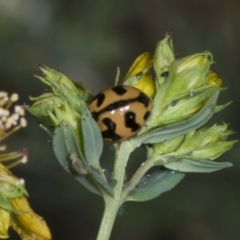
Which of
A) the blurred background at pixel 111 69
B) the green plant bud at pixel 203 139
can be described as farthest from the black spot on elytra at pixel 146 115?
the blurred background at pixel 111 69

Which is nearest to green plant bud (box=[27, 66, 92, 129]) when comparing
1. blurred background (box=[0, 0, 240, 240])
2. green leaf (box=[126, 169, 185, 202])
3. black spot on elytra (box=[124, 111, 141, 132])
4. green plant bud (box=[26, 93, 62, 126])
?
green plant bud (box=[26, 93, 62, 126])

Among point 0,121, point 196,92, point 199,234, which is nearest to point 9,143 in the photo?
point 199,234

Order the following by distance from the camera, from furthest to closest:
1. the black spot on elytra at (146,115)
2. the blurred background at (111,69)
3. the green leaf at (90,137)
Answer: the blurred background at (111,69) < the black spot on elytra at (146,115) < the green leaf at (90,137)

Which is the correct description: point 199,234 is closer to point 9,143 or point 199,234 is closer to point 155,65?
point 9,143

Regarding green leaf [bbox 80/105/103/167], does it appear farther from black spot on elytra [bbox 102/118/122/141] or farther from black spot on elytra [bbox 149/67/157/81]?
black spot on elytra [bbox 149/67/157/81]

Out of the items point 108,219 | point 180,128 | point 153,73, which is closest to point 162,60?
point 153,73

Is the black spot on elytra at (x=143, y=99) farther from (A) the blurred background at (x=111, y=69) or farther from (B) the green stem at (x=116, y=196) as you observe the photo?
(A) the blurred background at (x=111, y=69)

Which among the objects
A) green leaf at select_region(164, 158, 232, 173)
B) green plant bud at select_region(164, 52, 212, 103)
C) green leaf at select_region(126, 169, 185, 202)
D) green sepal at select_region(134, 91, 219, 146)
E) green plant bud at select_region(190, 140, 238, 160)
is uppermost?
green plant bud at select_region(164, 52, 212, 103)
